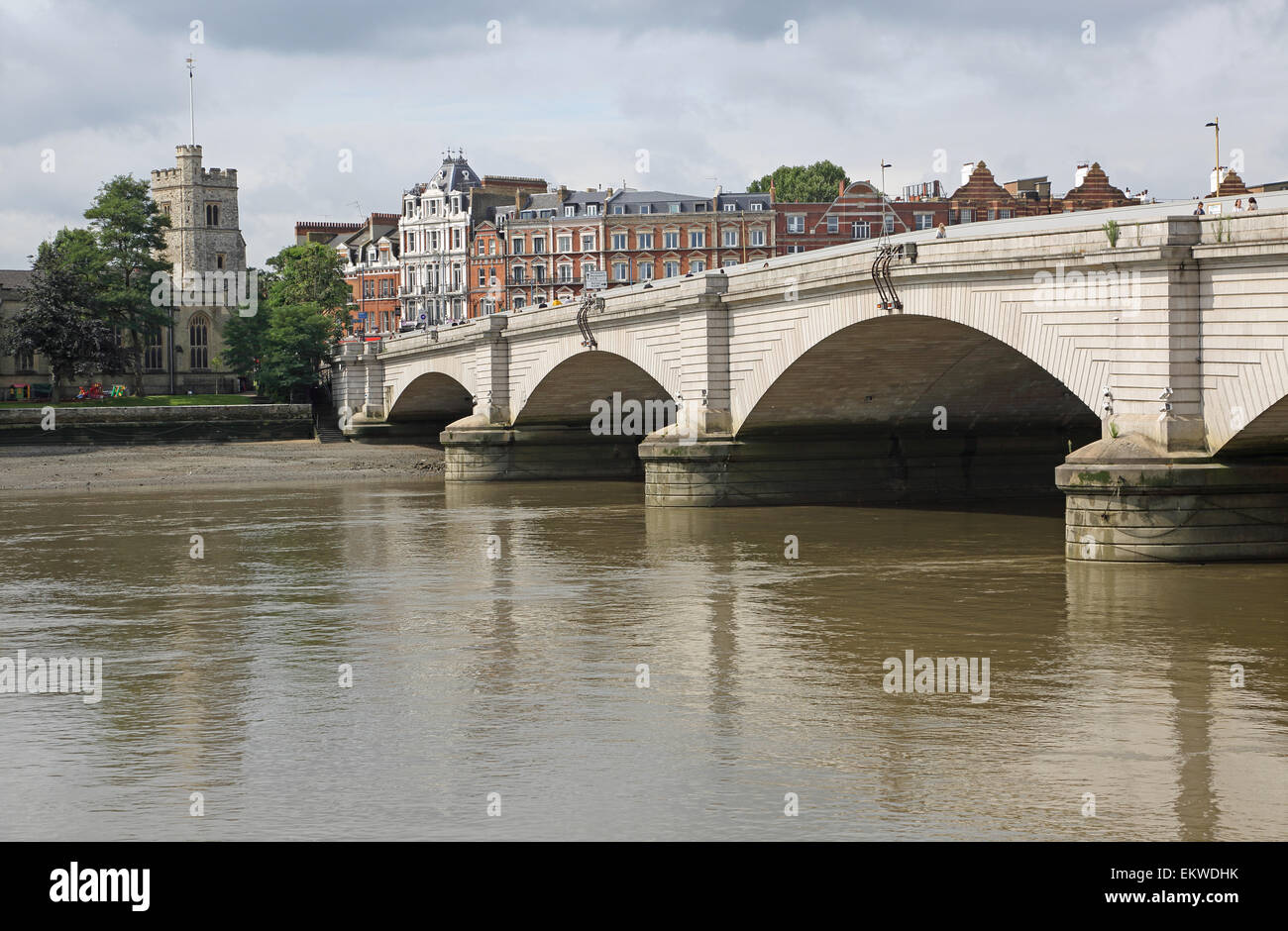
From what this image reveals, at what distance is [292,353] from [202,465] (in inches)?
911

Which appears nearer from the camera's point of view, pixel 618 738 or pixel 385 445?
pixel 618 738

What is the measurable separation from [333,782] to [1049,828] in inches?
214

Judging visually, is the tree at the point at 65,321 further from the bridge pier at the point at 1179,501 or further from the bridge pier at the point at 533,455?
the bridge pier at the point at 1179,501

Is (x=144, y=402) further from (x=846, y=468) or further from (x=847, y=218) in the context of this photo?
(x=846, y=468)

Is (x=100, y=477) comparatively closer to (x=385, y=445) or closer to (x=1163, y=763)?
(x=385, y=445)

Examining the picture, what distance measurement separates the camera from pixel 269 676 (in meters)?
16.7

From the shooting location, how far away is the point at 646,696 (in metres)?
15.5

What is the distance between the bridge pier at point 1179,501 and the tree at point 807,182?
90.5m

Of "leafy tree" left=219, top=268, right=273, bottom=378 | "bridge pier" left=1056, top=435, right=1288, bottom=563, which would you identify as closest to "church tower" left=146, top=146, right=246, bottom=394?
"leafy tree" left=219, top=268, right=273, bottom=378

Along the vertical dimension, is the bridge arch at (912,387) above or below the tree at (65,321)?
below

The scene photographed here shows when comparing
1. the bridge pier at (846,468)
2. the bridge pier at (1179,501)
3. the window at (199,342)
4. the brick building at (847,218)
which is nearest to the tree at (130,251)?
the window at (199,342)

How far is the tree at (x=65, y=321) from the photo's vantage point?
78.1m

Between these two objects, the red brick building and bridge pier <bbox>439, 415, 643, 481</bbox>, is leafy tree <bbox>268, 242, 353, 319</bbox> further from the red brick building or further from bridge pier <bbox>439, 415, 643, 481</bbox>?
bridge pier <bbox>439, 415, 643, 481</bbox>
